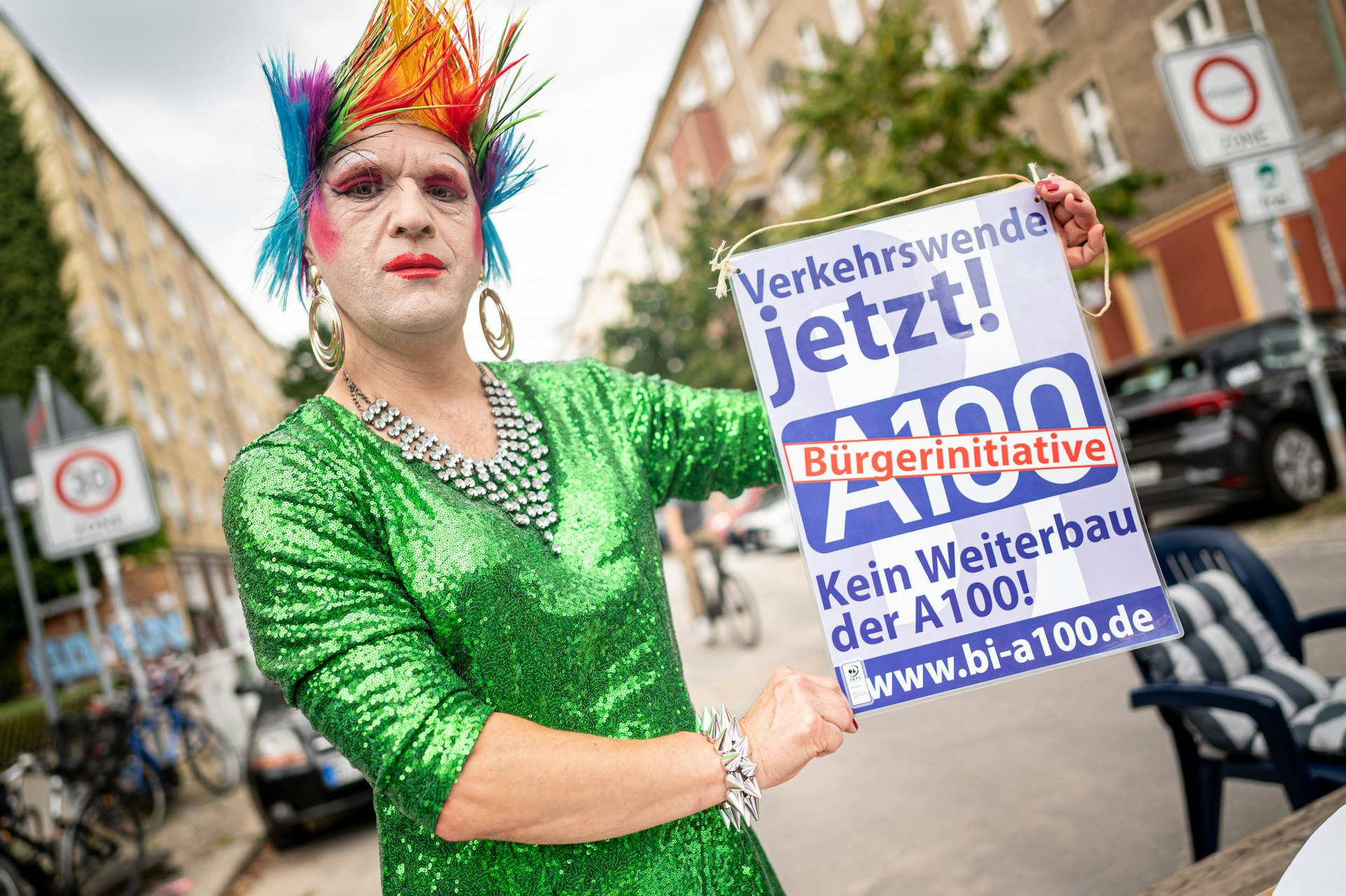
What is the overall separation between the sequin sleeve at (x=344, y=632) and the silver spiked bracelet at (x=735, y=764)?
0.29m

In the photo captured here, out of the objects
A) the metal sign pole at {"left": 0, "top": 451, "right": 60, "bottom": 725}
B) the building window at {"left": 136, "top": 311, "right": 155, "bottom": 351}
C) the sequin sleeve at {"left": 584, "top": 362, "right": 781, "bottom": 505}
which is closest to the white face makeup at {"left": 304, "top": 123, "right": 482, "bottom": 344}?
the sequin sleeve at {"left": 584, "top": 362, "right": 781, "bottom": 505}

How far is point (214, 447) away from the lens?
30.8 metres

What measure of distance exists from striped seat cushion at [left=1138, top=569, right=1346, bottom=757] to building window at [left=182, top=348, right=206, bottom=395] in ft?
102

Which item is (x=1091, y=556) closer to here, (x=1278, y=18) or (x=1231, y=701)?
(x=1231, y=701)

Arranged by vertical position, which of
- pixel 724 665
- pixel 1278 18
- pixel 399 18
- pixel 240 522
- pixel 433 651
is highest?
pixel 1278 18

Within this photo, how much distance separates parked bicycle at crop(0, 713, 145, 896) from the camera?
18.2 feet

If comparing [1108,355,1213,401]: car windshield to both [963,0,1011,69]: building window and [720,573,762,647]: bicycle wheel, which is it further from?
[963,0,1011,69]: building window

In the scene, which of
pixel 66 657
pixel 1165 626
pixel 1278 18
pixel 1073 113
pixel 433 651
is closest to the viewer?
pixel 433 651

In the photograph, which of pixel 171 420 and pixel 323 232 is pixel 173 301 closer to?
pixel 171 420

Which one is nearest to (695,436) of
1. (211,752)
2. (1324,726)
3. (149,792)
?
(1324,726)

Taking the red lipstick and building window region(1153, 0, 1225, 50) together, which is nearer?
the red lipstick

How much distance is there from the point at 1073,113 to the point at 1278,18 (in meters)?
4.54

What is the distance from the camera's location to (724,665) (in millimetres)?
9242

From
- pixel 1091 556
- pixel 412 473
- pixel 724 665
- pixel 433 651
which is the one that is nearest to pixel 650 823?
pixel 433 651
